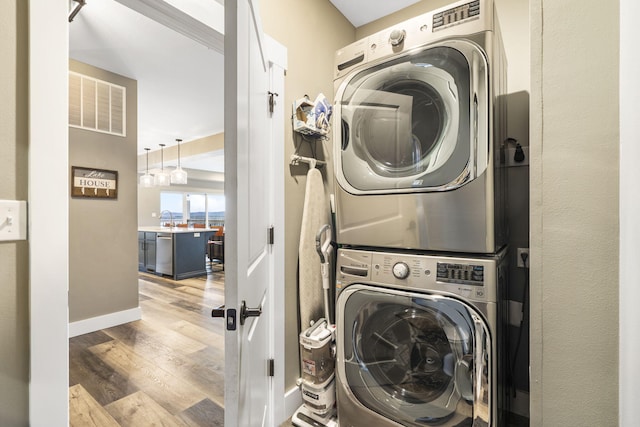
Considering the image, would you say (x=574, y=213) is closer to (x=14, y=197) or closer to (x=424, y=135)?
(x=424, y=135)

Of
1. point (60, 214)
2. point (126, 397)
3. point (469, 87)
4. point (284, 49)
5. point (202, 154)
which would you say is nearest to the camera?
point (60, 214)

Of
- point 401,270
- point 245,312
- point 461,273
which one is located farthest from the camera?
point 401,270

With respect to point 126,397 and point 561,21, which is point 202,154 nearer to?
point 126,397

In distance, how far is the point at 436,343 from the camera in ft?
3.93

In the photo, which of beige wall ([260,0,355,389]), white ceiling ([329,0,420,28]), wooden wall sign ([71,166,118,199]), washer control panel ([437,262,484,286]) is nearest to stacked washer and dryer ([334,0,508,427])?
washer control panel ([437,262,484,286])

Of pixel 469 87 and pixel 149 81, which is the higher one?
pixel 149 81

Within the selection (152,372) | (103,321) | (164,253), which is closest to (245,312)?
(152,372)

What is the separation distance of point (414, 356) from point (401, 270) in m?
0.39

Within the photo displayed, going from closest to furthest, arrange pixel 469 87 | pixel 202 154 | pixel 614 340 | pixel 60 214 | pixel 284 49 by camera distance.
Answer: pixel 614 340 → pixel 60 214 → pixel 469 87 → pixel 284 49 → pixel 202 154

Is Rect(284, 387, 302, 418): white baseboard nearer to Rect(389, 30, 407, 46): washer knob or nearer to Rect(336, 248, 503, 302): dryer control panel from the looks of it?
Rect(336, 248, 503, 302): dryer control panel

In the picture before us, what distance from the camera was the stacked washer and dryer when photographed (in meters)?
1.09

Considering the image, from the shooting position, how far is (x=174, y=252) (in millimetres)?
5145

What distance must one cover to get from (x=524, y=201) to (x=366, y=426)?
142 cm

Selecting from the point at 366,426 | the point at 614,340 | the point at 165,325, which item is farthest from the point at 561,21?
the point at 165,325
